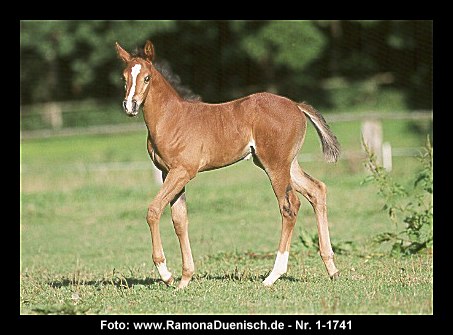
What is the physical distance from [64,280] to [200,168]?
7.96 feet

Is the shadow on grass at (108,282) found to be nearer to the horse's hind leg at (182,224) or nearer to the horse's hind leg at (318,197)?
the horse's hind leg at (182,224)

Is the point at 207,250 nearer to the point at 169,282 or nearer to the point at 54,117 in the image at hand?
the point at 169,282

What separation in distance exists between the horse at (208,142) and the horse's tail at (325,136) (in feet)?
0.58

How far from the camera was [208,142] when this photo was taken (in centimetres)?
835

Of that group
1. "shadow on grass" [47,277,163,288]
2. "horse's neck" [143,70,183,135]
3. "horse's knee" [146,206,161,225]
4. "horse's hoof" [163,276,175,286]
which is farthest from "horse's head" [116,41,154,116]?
"shadow on grass" [47,277,163,288]

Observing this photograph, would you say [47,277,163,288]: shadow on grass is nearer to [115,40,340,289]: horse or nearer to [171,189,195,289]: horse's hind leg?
[171,189,195,289]: horse's hind leg

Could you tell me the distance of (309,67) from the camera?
3419cm

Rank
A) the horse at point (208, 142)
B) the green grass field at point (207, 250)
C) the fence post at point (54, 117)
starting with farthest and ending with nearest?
the fence post at point (54, 117), the horse at point (208, 142), the green grass field at point (207, 250)

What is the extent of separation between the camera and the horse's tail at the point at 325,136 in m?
8.91

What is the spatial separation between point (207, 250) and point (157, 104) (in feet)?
15.1

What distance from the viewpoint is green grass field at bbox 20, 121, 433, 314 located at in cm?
767

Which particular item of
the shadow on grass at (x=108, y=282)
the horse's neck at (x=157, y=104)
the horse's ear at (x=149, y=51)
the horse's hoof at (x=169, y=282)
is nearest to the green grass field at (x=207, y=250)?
the shadow on grass at (x=108, y=282)

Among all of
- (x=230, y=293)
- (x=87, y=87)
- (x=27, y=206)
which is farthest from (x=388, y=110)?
(x=230, y=293)
